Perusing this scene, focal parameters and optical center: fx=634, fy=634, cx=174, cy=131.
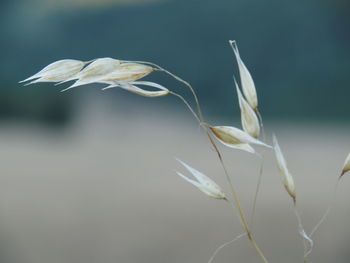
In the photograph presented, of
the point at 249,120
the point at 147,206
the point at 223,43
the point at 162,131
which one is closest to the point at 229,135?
the point at 249,120

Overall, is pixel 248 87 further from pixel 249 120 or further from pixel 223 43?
pixel 223 43

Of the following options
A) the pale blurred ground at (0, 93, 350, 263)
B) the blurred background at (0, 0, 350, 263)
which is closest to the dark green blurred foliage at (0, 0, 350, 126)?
the blurred background at (0, 0, 350, 263)

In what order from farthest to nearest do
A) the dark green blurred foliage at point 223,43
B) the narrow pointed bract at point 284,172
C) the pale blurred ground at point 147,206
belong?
the dark green blurred foliage at point 223,43
the pale blurred ground at point 147,206
the narrow pointed bract at point 284,172

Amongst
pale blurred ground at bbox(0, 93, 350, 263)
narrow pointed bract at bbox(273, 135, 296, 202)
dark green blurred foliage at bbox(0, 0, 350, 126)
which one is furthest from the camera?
dark green blurred foliage at bbox(0, 0, 350, 126)

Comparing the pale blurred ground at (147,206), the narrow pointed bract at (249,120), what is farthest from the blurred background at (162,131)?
the narrow pointed bract at (249,120)

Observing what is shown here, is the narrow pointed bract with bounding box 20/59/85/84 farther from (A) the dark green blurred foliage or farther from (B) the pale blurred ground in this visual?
(A) the dark green blurred foliage

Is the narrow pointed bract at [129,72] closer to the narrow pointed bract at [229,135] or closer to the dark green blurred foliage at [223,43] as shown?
the narrow pointed bract at [229,135]

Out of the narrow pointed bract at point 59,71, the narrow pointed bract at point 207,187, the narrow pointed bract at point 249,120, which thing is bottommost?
the narrow pointed bract at point 207,187
